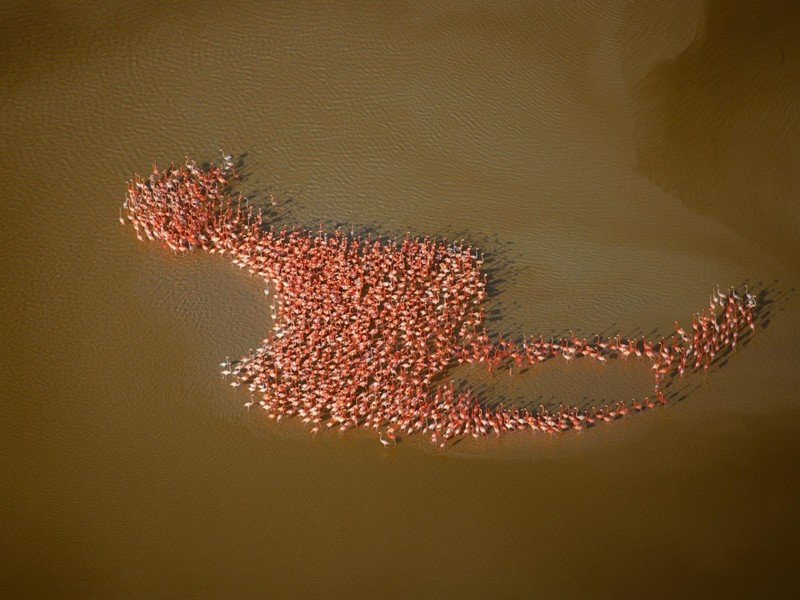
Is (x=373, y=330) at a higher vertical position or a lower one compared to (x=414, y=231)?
lower

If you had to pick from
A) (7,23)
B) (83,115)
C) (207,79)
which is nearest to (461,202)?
(207,79)

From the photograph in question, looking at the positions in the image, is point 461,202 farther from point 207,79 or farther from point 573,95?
point 207,79

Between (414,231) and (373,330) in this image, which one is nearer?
(373,330)

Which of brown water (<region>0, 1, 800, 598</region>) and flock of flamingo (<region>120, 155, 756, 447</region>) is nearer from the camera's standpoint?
brown water (<region>0, 1, 800, 598</region>)
